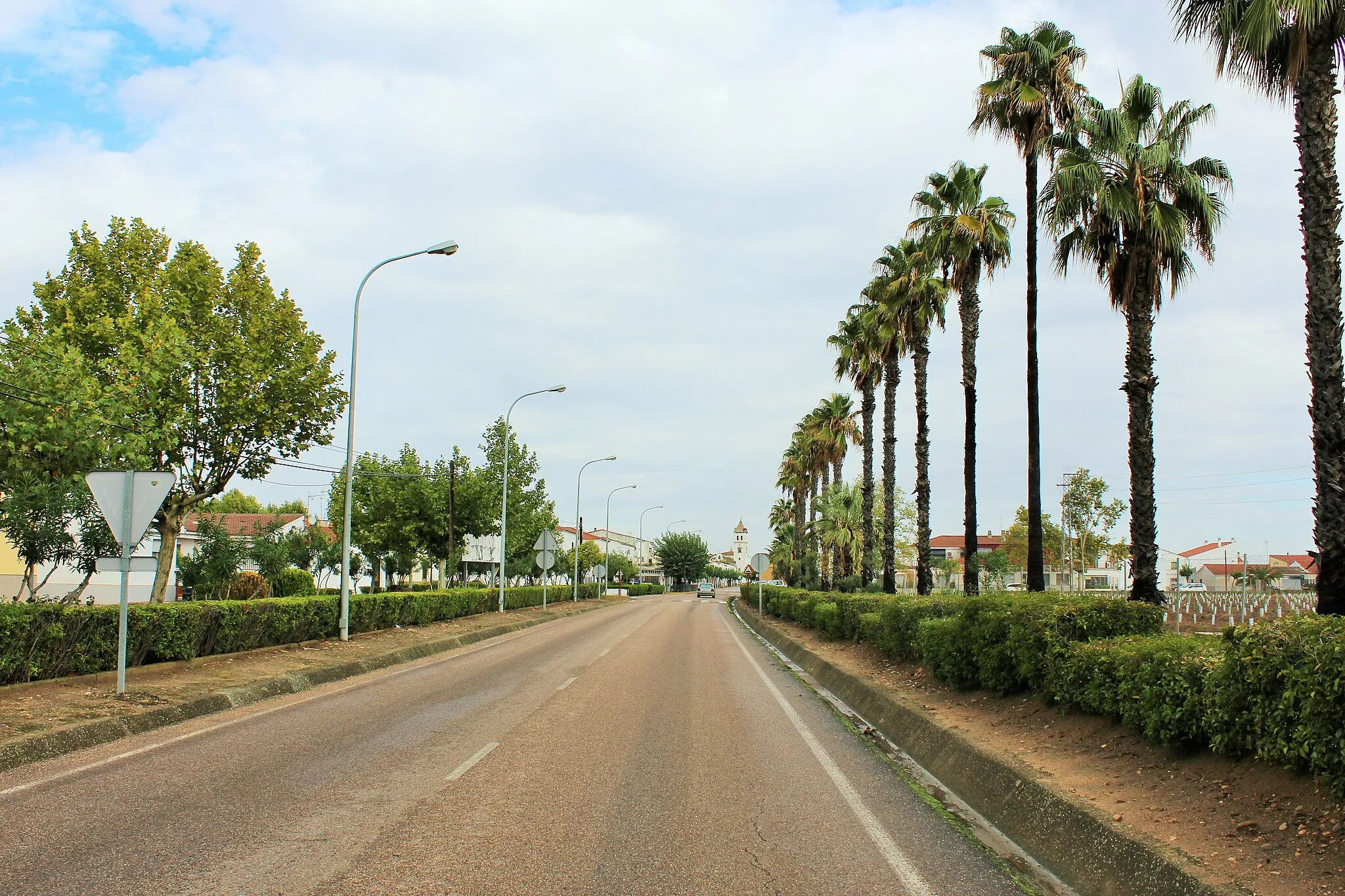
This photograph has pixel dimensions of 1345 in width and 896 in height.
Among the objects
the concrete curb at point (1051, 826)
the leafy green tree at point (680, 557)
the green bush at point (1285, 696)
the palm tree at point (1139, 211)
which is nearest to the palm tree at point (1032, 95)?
the palm tree at point (1139, 211)

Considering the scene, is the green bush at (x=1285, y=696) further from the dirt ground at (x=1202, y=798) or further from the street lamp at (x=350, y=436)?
the street lamp at (x=350, y=436)

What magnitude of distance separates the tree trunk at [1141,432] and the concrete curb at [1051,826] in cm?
676

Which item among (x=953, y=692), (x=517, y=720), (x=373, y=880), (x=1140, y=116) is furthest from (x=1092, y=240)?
(x=373, y=880)

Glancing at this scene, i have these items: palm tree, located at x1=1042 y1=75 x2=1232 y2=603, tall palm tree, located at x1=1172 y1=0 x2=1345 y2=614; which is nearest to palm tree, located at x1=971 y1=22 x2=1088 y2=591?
palm tree, located at x1=1042 y1=75 x2=1232 y2=603

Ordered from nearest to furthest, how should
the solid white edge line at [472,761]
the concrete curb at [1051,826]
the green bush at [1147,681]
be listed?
the concrete curb at [1051,826]
the green bush at [1147,681]
the solid white edge line at [472,761]

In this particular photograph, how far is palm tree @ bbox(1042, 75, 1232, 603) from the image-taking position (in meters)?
15.6

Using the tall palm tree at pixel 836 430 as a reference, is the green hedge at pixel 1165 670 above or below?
below

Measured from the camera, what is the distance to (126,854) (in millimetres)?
5516

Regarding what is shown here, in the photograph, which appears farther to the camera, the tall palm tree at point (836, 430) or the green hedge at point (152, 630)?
the tall palm tree at point (836, 430)

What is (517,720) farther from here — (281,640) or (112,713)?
(281,640)

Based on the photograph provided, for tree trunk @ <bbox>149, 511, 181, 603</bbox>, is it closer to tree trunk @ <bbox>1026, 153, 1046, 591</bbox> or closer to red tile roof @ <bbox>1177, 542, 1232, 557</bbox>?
tree trunk @ <bbox>1026, 153, 1046, 591</bbox>

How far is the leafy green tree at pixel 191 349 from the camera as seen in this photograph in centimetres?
2216

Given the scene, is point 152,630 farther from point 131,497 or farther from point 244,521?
point 244,521

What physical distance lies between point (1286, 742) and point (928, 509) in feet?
67.2
